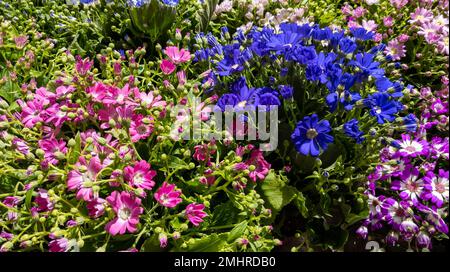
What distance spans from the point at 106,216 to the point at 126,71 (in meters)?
0.79

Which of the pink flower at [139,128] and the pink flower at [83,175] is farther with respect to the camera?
the pink flower at [139,128]

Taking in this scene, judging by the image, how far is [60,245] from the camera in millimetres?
1269

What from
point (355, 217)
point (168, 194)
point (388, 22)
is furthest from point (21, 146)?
point (388, 22)

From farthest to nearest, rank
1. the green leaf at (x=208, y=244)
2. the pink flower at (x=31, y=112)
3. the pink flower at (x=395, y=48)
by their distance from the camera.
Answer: the pink flower at (x=395, y=48), the pink flower at (x=31, y=112), the green leaf at (x=208, y=244)

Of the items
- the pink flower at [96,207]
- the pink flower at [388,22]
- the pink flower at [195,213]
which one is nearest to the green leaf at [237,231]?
the pink flower at [195,213]

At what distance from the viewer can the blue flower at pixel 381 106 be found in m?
1.53

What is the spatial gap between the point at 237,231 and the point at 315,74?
23.7 inches

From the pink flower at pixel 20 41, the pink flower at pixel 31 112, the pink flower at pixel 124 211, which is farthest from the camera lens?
the pink flower at pixel 20 41

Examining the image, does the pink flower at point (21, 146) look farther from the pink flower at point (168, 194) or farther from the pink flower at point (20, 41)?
the pink flower at point (20, 41)

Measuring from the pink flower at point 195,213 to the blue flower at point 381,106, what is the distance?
679 millimetres

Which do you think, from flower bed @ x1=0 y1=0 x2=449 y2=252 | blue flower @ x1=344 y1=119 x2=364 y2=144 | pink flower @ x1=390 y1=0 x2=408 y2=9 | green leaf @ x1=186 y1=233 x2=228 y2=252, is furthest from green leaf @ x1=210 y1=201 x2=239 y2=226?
pink flower @ x1=390 y1=0 x2=408 y2=9

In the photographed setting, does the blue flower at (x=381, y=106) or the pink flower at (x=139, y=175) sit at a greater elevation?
the blue flower at (x=381, y=106)
